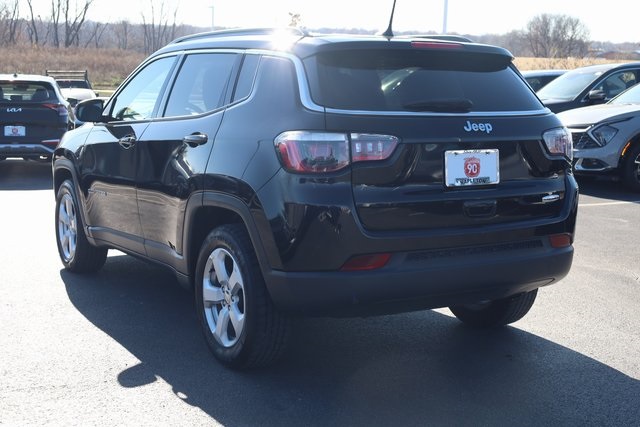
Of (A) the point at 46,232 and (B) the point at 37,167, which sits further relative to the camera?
(B) the point at 37,167

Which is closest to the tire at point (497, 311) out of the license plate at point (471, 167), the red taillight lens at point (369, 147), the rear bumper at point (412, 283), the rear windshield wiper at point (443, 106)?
the rear bumper at point (412, 283)

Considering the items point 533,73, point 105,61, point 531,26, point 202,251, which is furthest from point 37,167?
point 531,26

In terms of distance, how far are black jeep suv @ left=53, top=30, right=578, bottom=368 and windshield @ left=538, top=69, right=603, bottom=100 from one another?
10691mm

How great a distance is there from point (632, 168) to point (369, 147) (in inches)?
341

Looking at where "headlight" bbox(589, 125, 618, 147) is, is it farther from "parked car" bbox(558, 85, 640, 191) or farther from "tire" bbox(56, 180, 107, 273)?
"tire" bbox(56, 180, 107, 273)

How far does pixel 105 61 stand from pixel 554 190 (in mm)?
51915

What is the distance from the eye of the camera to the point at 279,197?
414 centimetres

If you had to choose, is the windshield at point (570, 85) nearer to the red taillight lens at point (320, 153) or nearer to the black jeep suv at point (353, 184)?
the black jeep suv at point (353, 184)

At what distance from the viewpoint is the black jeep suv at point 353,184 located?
4.09 metres

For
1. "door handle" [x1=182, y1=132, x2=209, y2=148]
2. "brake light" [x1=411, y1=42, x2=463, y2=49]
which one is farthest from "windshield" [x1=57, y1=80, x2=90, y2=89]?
"brake light" [x1=411, y1=42, x2=463, y2=49]

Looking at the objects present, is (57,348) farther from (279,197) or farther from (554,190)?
(554,190)

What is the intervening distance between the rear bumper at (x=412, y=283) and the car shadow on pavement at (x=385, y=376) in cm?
47

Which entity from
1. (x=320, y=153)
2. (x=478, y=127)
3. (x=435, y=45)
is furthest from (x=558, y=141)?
(x=320, y=153)

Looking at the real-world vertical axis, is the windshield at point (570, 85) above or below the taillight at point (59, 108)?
above
